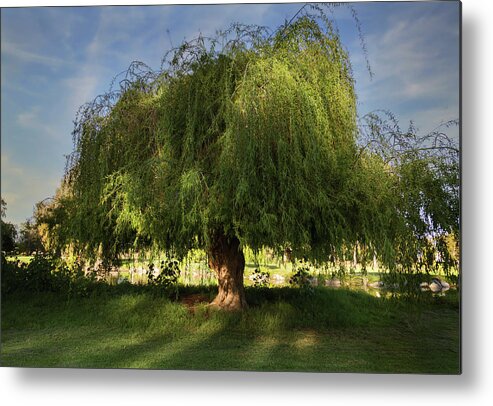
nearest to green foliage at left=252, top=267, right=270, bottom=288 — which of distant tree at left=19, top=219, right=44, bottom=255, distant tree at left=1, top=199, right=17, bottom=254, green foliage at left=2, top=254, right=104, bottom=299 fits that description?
green foliage at left=2, top=254, right=104, bottom=299

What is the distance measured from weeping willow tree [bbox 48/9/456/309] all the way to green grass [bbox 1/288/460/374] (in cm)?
26

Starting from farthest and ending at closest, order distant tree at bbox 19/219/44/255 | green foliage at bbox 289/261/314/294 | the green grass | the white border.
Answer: distant tree at bbox 19/219/44/255, green foliage at bbox 289/261/314/294, the green grass, the white border

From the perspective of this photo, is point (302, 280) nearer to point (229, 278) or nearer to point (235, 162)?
point (229, 278)

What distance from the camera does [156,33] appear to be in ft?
10.7

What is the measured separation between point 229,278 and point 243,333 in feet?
1.28

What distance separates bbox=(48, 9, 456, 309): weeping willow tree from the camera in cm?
295

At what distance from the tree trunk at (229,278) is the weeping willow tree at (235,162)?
0.03 feet

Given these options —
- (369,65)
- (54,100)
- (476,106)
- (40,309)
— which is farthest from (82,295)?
(476,106)

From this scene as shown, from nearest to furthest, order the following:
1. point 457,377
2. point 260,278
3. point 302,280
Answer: point 457,377 < point 302,280 < point 260,278

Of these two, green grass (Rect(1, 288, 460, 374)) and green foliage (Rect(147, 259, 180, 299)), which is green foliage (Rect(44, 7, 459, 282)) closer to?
green foliage (Rect(147, 259, 180, 299))

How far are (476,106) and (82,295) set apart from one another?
2.92 meters

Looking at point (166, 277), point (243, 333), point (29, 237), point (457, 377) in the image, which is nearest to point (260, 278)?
point (243, 333)

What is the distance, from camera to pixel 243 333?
3.31m

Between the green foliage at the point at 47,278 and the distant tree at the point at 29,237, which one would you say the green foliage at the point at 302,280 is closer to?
the green foliage at the point at 47,278
